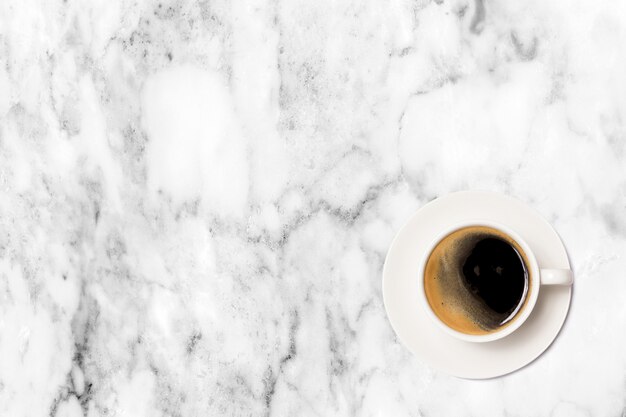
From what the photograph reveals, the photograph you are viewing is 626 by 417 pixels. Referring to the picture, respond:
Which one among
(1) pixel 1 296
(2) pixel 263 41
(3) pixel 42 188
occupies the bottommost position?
(1) pixel 1 296

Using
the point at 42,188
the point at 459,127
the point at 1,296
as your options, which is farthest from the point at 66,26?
the point at 459,127

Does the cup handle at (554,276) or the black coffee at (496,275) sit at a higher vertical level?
the cup handle at (554,276)

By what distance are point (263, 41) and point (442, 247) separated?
24cm

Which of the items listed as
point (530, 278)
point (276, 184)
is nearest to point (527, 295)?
point (530, 278)

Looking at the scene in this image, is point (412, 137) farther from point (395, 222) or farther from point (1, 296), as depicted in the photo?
point (1, 296)

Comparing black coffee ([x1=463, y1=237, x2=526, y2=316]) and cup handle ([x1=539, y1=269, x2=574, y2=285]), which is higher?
cup handle ([x1=539, y1=269, x2=574, y2=285])

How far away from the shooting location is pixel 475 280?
654mm

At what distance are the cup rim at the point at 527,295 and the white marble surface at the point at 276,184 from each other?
0.06 metres

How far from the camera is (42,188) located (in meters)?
0.79

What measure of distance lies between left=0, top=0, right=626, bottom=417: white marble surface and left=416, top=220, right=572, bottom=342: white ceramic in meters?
0.05

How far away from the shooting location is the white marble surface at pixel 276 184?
0.67 m

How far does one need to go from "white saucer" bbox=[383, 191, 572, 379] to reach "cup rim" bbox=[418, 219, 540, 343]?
0.03 m

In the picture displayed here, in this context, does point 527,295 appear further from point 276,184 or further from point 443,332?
point 276,184

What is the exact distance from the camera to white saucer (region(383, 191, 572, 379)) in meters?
0.66
